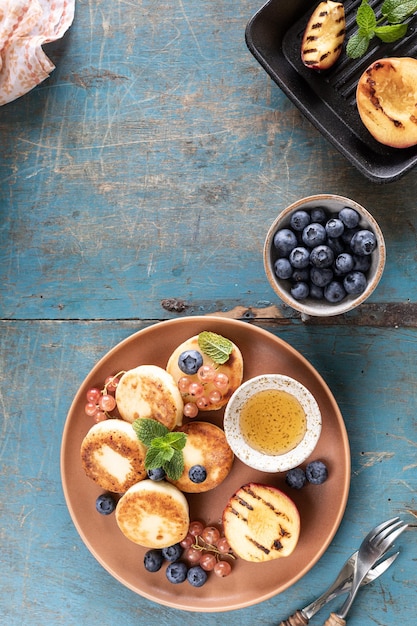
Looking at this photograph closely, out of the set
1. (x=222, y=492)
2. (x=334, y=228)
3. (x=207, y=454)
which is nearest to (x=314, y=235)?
(x=334, y=228)

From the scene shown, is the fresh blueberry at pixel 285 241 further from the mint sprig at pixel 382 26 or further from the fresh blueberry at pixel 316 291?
the mint sprig at pixel 382 26

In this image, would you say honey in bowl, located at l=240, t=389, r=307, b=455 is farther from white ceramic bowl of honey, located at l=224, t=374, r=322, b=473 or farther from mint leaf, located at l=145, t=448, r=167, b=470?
mint leaf, located at l=145, t=448, r=167, b=470

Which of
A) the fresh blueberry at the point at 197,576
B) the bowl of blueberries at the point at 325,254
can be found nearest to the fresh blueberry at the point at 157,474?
the fresh blueberry at the point at 197,576

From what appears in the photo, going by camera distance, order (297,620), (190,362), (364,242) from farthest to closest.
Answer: (297,620)
(190,362)
(364,242)

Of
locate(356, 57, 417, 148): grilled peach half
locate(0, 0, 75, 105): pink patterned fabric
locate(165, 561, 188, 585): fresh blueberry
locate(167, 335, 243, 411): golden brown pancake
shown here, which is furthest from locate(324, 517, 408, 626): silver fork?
locate(0, 0, 75, 105): pink patterned fabric

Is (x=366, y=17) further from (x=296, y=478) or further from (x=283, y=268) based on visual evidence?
(x=296, y=478)

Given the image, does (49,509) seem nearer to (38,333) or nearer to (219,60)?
(38,333)
